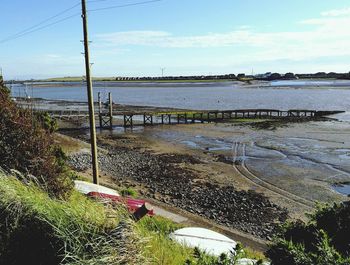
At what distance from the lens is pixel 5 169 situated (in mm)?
7789

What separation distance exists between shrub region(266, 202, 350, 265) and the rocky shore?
9164mm

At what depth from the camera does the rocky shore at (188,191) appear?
16.5 m

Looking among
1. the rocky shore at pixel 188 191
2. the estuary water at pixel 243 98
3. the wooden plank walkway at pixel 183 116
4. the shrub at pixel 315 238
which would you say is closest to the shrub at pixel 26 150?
the shrub at pixel 315 238

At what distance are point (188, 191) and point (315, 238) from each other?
15033mm

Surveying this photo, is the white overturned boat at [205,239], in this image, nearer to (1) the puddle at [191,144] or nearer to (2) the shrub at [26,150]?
(2) the shrub at [26,150]

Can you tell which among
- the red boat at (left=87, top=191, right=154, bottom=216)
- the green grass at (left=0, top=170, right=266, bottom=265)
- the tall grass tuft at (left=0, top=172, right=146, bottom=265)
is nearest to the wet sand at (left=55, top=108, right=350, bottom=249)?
the red boat at (left=87, top=191, right=154, bottom=216)

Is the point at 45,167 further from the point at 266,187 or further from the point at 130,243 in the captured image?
the point at 266,187

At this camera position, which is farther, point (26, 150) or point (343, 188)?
point (343, 188)

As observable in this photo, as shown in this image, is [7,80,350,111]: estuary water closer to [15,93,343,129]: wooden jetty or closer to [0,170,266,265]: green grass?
[15,93,343,129]: wooden jetty

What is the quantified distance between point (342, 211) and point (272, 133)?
3752cm

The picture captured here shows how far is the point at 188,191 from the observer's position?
2039 cm

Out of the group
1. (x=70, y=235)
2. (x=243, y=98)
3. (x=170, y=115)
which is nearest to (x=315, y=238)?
(x=70, y=235)

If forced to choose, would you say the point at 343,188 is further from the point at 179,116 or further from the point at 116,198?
the point at 179,116

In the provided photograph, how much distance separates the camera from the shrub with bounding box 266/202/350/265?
4.36 m
